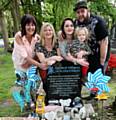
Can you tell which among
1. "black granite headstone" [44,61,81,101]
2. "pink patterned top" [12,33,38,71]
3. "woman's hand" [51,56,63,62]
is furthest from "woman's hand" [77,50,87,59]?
"pink patterned top" [12,33,38,71]

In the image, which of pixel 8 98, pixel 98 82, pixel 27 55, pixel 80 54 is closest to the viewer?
pixel 98 82

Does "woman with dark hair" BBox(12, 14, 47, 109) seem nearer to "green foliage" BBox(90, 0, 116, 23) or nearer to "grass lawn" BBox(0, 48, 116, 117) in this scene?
"grass lawn" BBox(0, 48, 116, 117)

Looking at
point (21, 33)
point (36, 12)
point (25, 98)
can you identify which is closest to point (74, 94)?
point (25, 98)

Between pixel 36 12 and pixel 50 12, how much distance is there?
5.85 feet

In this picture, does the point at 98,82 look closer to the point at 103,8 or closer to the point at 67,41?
the point at 67,41

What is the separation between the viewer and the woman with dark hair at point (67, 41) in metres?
5.91

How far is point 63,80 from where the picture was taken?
234 inches

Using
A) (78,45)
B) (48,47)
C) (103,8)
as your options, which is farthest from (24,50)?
(103,8)

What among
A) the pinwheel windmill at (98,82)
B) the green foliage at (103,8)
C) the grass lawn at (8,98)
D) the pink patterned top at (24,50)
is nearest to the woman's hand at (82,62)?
the pinwheel windmill at (98,82)

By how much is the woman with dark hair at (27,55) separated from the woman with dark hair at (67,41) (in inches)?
15.3

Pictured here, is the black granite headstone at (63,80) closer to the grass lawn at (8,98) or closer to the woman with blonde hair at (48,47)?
the woman with blonde hair at (48,47)

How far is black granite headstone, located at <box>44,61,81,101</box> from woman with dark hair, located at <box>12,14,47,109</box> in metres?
0.19

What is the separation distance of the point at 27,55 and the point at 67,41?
2.24ft

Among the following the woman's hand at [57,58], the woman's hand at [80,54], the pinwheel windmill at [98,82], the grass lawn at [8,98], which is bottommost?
the grass lawn at [8,98]
